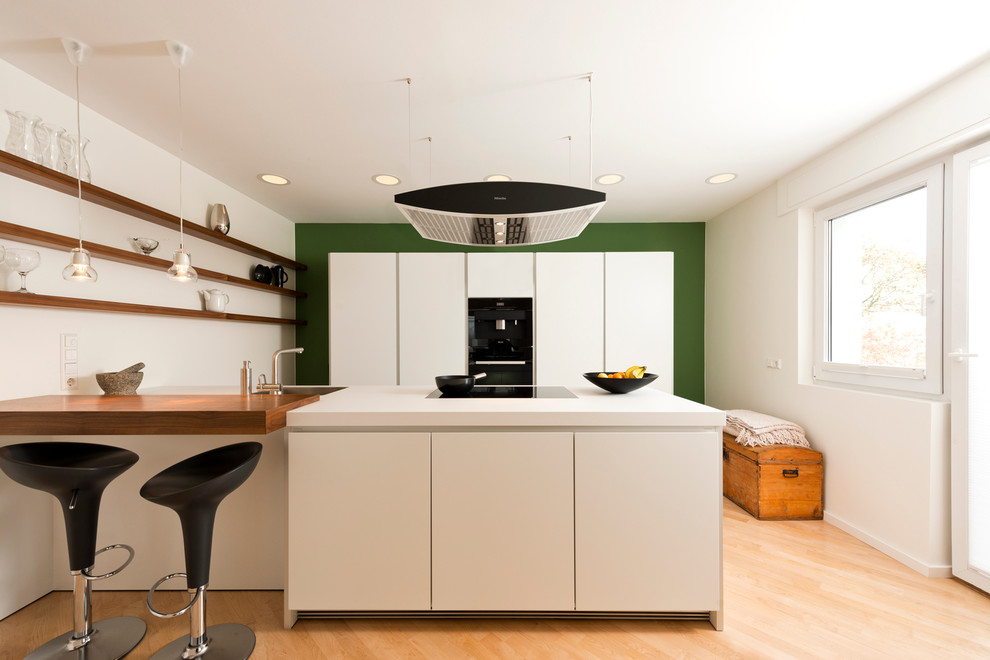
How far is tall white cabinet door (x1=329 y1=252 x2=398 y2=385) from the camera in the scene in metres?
4.15

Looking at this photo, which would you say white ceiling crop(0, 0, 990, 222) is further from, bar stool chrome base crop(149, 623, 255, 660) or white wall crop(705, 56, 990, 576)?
bar stool chrome base crop(149, 623, 255, 660)

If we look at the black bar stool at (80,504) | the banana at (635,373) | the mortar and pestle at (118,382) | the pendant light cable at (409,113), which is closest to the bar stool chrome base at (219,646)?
the black bar stool at (80,504)

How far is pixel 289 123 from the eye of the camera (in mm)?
2523

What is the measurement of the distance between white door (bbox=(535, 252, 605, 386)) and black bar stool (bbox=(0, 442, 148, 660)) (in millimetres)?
3102

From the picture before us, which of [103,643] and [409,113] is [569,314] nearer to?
[409,113]

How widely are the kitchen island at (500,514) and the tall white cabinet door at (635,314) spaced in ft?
7.76

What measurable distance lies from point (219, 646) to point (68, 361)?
1.57 m

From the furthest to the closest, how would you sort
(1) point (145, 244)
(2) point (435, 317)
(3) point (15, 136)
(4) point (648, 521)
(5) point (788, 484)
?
(2) point (435, 317)
(5) point (788, 484)
(1) point (145, 244)
(3) point (15, 136)
(4) point (648, 521)

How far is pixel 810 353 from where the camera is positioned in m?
3.31

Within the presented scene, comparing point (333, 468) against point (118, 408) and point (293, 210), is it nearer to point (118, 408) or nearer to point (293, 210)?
point (118, 408)

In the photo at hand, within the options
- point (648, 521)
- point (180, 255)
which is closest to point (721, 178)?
point (648, 521)

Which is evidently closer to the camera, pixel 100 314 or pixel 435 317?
pixel 100 314

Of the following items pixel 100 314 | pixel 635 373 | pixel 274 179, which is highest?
pixel 274 179

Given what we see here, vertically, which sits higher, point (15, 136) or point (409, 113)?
point (409, 113)
